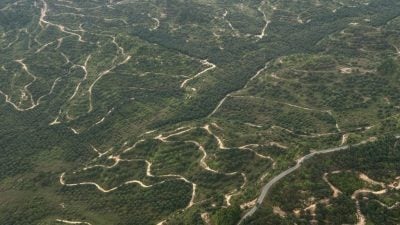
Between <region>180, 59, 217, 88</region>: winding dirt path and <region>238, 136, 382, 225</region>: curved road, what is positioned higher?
<region>238, 136, 382, 225</region>: curved road

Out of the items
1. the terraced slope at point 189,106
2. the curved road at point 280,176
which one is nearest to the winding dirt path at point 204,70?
the terraced slope at point 189,106

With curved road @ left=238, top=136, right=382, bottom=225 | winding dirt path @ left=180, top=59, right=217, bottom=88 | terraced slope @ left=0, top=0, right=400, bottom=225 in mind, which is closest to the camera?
curved road @ left=238, top=136, right=382, bottom=225

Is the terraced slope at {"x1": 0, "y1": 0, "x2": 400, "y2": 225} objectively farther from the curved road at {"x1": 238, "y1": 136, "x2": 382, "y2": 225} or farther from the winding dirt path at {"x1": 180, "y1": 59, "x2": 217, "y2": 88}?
the curved road at {"x1": 238, "y1": 136, "x2": 382, "y2": 225}

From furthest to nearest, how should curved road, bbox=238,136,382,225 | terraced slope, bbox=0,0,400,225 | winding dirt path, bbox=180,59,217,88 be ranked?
1. winding dirt path, bbox=180,59,217,88
2. terraced slope, bbox=0,0,400,225
3. curved road, bbox=238,136,382,225

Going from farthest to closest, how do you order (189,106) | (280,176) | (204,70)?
1. (204,70)
2. (189,106)
3. (280,176)

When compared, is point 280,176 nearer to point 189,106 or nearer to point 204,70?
point 189,106

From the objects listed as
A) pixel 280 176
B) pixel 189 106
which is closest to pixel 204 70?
pixel 189 106

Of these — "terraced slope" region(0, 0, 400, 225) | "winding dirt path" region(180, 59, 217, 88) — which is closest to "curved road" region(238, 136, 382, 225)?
"terraced slope" region(0, 0, 400, 225)

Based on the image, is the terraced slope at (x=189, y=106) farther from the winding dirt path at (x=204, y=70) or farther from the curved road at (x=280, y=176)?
the curved road at (x=280, y=176)
